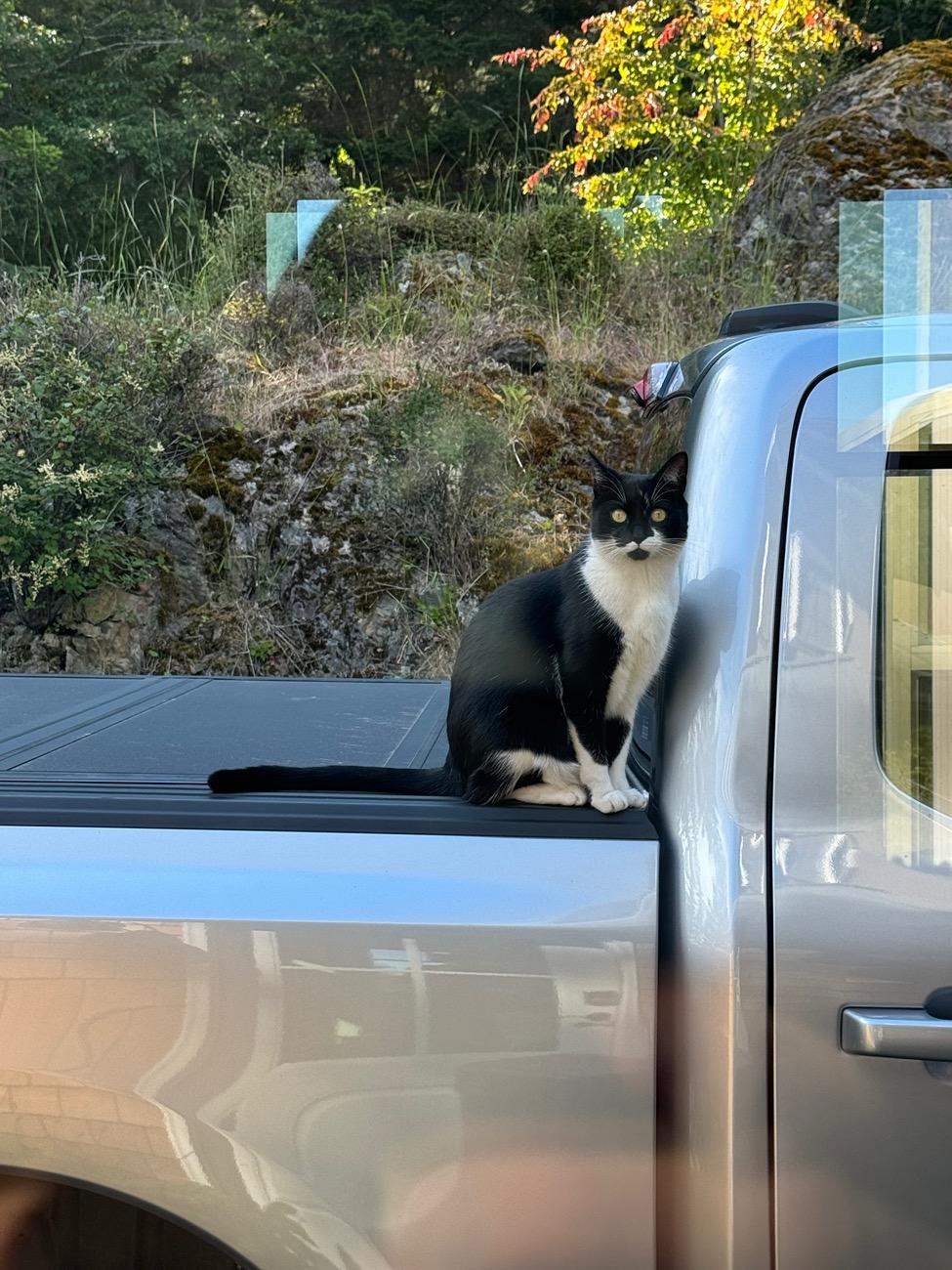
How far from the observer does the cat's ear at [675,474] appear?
161 centimetres

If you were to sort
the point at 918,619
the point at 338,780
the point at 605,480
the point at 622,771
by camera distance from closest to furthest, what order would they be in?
1. the point at 918,619
2. the point at 338,780
3. the point at 622,771
4. the point at 605,480

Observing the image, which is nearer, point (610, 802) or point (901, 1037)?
point (901, 1037)

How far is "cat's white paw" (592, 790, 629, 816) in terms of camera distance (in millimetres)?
1475

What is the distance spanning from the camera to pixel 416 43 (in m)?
9.12

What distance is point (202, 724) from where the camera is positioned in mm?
2258

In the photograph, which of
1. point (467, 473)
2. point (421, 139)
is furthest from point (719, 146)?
point (467, 473)

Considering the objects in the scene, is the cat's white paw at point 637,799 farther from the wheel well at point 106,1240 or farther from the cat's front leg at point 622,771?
the wheel well at point 106,1240

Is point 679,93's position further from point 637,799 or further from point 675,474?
point 637,799

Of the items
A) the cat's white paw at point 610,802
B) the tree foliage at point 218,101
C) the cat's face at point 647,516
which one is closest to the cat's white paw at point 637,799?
the cat's white paw at point 610,802

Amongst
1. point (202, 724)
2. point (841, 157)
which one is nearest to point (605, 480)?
point (202, 724)

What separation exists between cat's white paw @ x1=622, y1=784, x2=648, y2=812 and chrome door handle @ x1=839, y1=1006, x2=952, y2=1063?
385mm

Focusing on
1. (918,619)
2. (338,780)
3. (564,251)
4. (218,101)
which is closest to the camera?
(918,619)

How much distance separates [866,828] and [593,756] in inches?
18.6

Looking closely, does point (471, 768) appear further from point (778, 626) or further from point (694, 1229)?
point (694, 1229)
